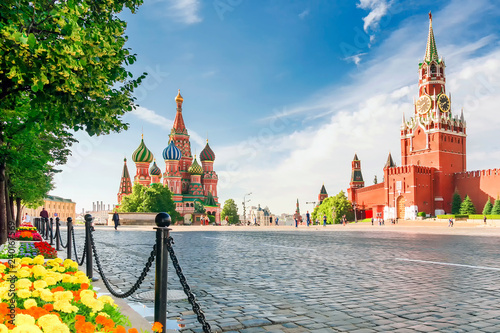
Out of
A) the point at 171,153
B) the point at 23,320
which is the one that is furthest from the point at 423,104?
the point at 23,320

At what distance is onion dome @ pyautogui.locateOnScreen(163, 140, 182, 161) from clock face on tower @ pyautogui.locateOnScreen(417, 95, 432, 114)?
4651 centimetres

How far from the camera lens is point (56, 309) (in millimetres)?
2994

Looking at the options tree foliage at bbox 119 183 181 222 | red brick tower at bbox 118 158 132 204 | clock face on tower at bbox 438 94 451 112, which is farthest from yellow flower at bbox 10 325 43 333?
red brick tower at bbox 118 158 132 204

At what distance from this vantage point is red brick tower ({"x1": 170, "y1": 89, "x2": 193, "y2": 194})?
83.8 m

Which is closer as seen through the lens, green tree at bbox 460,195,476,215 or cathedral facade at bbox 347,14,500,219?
green tree at bbox 460,195,476,215

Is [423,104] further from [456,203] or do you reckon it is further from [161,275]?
[161,275]

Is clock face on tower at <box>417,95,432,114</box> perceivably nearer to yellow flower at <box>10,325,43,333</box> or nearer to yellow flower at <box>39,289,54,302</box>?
yellow flower at <box>39,289,54,302</box>

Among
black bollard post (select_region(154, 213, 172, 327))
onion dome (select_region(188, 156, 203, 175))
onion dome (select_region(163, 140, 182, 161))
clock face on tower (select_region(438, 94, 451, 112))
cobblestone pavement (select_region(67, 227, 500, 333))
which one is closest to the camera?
black bollard post (select_region(154, 213, 172, 327))

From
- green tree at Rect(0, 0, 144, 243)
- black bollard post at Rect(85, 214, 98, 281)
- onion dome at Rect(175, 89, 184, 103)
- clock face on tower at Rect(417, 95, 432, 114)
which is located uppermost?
onion dome at Rect(175, 89, 184, 103)

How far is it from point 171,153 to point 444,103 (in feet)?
171

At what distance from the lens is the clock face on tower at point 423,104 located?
264 ft

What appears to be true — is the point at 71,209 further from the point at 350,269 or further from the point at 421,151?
the point at 350,269

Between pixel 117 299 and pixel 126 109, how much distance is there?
4.45 m

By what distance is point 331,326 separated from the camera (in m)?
4.08
